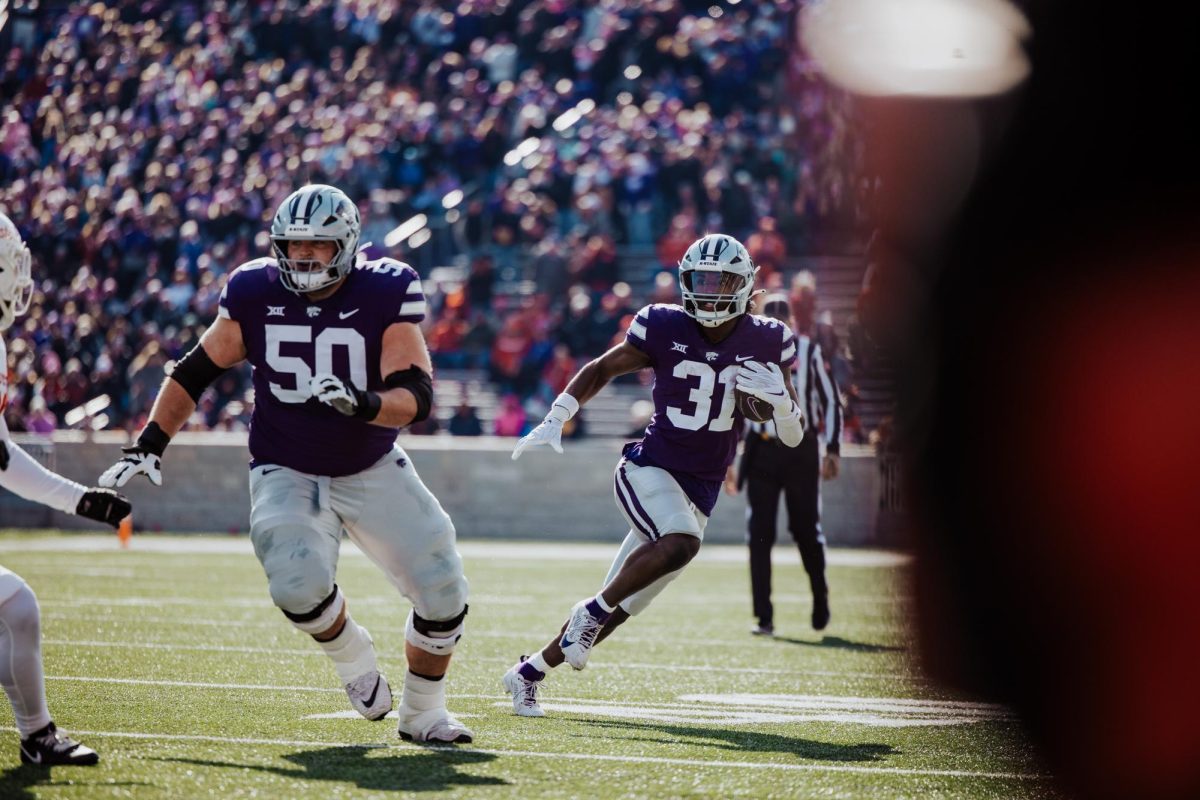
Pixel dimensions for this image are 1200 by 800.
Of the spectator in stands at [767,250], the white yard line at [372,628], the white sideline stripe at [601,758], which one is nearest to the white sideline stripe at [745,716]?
the white sideline stripe at [601,758]

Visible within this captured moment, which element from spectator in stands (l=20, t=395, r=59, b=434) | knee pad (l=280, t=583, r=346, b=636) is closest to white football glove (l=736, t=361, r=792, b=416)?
knee pad (l=280, t=583, r=346, b=636)

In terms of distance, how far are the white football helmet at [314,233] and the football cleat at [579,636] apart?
1.59 meters

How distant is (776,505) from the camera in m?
9.88

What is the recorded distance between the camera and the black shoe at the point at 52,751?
16.4ft

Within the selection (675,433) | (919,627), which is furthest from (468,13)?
(919,627)

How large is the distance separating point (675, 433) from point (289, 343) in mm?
1820

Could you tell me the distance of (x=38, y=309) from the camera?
878 inches

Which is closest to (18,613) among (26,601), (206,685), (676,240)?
(26,601)

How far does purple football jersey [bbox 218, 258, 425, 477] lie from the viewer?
5559 millimetres

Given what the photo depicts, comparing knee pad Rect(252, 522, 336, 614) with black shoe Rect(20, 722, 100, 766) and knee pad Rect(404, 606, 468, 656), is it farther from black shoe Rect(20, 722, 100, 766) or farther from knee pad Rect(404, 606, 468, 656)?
black shoe Rect(20, 722, 100, 766)

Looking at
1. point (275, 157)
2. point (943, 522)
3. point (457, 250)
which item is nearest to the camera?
point (943, 522)

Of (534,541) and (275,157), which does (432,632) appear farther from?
(275,157)

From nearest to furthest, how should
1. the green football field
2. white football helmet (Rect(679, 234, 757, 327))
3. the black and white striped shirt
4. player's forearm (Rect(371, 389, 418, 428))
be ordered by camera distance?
the green football field < player's forearm (Rect(371, 389, 418, 428)) < white football helmet (Rect(679, 234, 757, 327)) < the black and white striped shirt

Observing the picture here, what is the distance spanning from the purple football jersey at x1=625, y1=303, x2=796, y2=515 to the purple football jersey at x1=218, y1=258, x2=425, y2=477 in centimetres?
147
